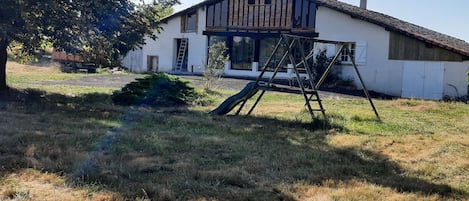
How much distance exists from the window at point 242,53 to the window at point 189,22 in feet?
9.86

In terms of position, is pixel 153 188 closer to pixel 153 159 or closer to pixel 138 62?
pixel 153 159

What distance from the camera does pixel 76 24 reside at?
11.8m

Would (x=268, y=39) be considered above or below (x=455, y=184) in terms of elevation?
above

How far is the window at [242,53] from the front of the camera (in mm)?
27797

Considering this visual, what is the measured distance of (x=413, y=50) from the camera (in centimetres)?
2095

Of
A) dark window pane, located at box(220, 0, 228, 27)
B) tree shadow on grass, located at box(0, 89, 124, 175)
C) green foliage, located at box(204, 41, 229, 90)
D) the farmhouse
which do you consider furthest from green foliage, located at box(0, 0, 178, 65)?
dark window pane, located at box(220, 0, 228, 27)

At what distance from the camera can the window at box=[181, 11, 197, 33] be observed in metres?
29.4

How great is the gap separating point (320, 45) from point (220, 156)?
18635mm

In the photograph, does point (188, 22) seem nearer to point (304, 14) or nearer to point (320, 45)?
point (304, 14)

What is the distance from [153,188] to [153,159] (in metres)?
1.38

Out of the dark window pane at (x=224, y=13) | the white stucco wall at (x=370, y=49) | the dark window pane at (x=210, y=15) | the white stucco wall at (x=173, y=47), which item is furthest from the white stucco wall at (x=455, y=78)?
the dark window pane at (x=210, y=15)

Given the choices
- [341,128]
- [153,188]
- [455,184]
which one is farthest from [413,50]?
[153,188]

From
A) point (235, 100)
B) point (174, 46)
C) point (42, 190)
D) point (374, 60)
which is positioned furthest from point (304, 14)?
point (42, 190)

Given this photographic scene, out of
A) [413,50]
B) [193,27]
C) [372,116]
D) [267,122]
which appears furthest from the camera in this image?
[193,27]
